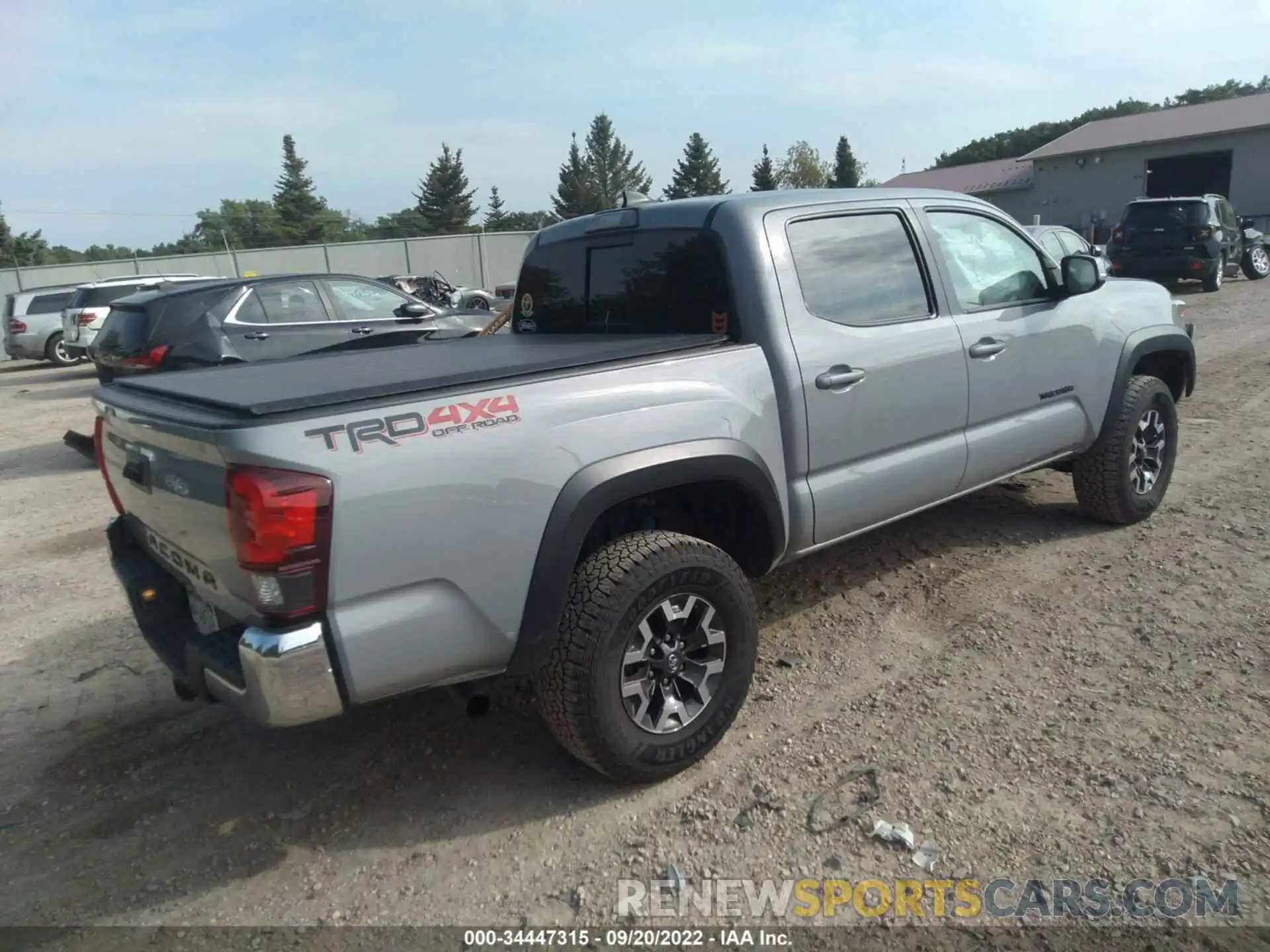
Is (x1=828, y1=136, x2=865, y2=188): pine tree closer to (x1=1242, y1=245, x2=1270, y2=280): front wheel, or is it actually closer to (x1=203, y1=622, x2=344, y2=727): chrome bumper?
(x1=1242, y1=245, x2=1270, y2=280): front wheel

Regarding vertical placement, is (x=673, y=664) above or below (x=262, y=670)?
below

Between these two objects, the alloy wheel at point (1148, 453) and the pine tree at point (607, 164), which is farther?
the pine tree at point (607, 164)

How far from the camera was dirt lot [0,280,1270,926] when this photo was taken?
2670 mm

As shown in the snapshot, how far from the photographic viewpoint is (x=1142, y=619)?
157 inches

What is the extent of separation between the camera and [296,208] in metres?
62.2

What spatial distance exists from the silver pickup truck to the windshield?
1513 cm

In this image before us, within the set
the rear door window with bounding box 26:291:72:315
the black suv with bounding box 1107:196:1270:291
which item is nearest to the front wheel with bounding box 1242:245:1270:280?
the black suv with bounding box 1107:196:1270:291

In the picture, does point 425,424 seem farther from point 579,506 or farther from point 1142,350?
point 1142,350

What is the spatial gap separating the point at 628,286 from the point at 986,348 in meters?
1.71

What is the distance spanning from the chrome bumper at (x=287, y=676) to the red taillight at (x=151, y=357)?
6.72 meters

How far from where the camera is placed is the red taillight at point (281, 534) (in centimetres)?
228

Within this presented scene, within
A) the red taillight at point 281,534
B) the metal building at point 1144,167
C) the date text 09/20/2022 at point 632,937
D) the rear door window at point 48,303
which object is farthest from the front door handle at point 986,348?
the metal building at point 1144,167

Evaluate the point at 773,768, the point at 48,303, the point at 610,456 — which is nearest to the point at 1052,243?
the point at 773,768

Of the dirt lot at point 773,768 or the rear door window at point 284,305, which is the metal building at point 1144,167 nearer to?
the rear door window at point 284,305
